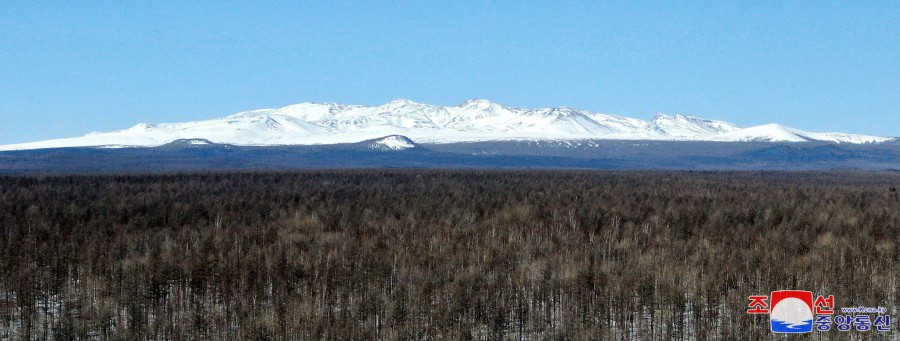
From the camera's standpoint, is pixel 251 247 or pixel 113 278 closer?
pixel 113 278

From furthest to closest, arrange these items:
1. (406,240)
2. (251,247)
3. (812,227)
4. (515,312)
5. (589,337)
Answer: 1. (812,227)
2. (406,240)
3. (251,247)
4. (515,312)
5. (589,337)

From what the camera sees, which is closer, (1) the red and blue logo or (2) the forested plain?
(1) the red and blue logo

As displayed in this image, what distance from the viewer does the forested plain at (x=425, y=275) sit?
10094 mm

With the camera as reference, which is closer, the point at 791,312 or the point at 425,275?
the point at 791,312

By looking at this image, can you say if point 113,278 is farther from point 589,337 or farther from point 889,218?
point 889,218

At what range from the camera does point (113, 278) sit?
1271 centimetres

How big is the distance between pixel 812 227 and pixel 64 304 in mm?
16257

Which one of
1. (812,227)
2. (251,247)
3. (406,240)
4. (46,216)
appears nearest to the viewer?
(251,247)

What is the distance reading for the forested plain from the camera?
1009cm

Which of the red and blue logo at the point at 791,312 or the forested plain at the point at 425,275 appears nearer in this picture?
the red and blue logo at the point at 791,312

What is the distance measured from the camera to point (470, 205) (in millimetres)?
27547

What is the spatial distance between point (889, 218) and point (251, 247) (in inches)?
662

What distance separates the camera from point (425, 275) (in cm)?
1284

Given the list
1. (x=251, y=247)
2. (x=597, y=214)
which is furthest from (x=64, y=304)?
(x=597, y=214)
